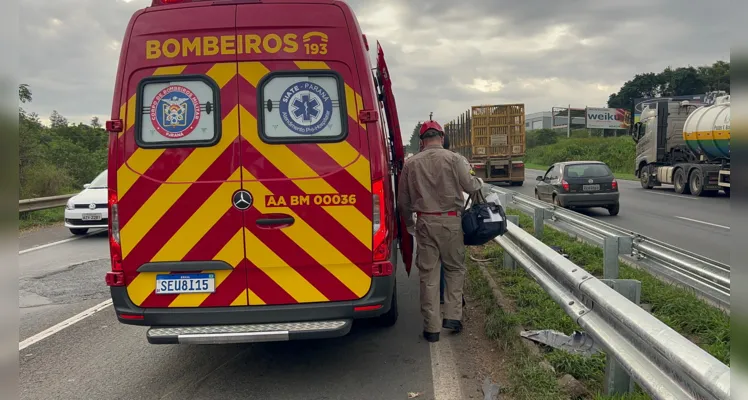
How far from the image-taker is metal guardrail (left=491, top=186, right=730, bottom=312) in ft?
12.4

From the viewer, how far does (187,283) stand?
12.7ft

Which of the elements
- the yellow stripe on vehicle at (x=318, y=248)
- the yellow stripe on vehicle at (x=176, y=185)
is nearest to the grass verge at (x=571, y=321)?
the yellow stripe on vehicle at (x=318, y=248)

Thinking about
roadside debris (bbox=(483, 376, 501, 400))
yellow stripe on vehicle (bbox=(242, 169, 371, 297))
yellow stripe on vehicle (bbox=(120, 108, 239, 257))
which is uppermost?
yellow stripe on vehicle (bbox=(120, 108, 239, 257))

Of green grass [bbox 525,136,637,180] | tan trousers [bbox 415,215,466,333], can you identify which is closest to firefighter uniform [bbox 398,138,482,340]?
tan trousers [bbox 415,215,466,333]

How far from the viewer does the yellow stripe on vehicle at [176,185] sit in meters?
3.83

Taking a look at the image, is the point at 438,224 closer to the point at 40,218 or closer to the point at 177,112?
the point at 177,112

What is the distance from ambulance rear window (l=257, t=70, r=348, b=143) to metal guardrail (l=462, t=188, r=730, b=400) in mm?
1961

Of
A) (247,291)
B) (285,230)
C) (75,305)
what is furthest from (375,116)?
(75,305)

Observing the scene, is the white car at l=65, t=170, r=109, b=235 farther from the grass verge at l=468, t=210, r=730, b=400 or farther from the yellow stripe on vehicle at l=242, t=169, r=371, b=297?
the yellow stripe on vehicle at l=242, t=169, r=371, b=297

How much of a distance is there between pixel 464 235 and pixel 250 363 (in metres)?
2.21

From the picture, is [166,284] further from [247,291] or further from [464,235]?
[464,235]

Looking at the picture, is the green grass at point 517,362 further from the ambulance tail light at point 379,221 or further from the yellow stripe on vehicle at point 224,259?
the yellow stripe on vehicle at point 224,259

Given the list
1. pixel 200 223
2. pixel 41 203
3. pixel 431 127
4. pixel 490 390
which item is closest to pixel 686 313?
pixel 490 390

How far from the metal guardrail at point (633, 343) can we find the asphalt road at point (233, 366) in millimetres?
1046
